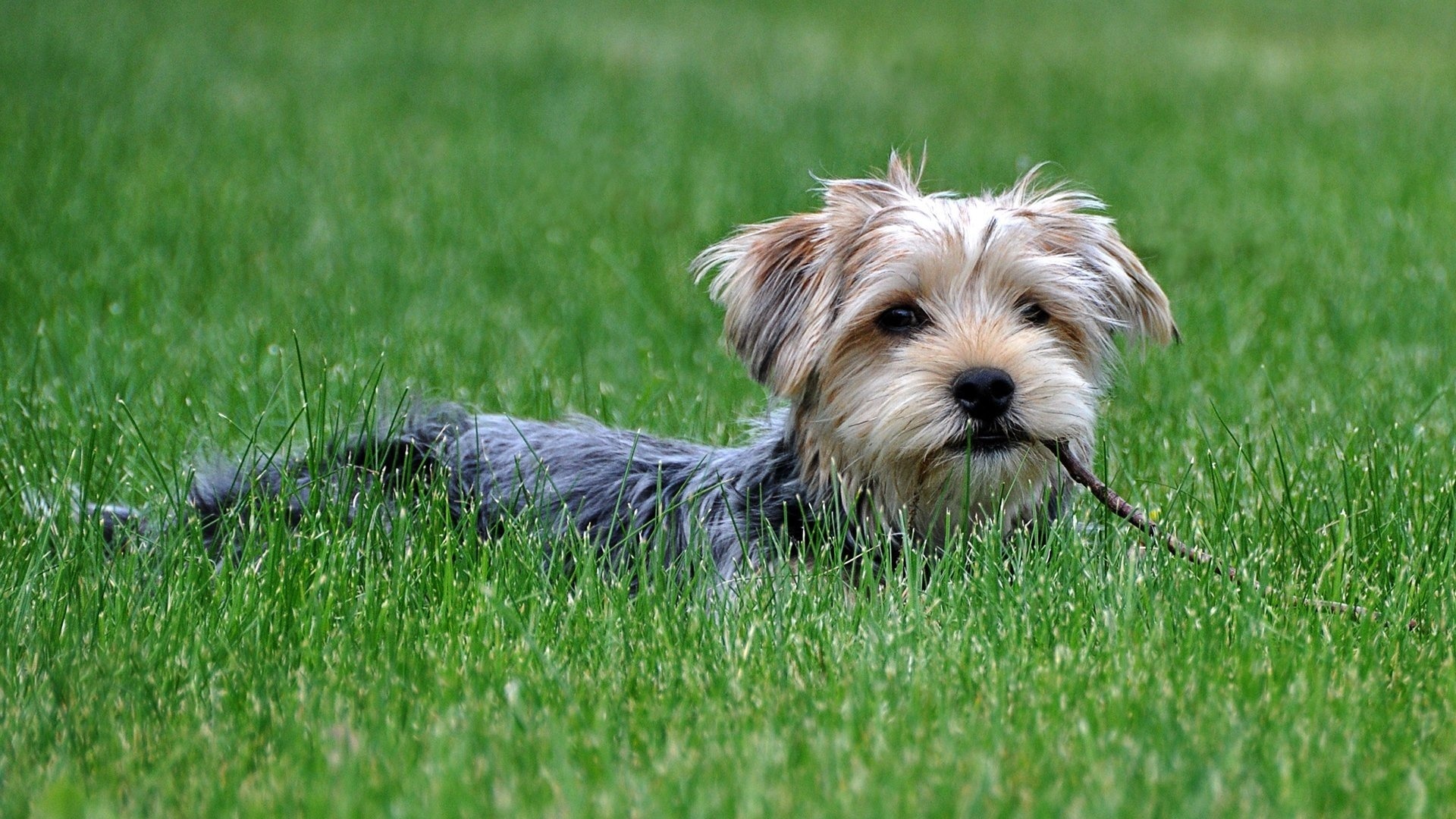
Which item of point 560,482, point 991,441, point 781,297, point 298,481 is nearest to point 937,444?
point 991,441

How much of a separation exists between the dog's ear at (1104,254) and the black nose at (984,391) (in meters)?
0.59

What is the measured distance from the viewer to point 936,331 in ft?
13.7

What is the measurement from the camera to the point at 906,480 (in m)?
4.20

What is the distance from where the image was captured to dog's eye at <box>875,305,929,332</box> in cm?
425

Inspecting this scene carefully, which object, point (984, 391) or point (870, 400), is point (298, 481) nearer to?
point (870, 400)

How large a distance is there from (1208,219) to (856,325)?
19.6ft

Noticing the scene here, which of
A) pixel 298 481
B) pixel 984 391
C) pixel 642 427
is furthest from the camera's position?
pixel 642 427

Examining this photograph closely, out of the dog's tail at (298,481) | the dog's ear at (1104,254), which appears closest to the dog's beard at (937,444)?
the dog's ear at (1104,254)

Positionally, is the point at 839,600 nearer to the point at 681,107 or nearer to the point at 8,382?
the point at 8,382

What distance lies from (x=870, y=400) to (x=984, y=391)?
32 cm

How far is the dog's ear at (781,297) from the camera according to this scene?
427cm

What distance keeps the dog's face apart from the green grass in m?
0.29

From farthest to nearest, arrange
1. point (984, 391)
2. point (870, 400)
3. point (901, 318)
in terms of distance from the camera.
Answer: point (901, 318)
point (870, 400)
point (984, 391)

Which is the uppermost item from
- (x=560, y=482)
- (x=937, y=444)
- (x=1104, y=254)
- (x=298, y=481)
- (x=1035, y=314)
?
(x=1104, y=254)
